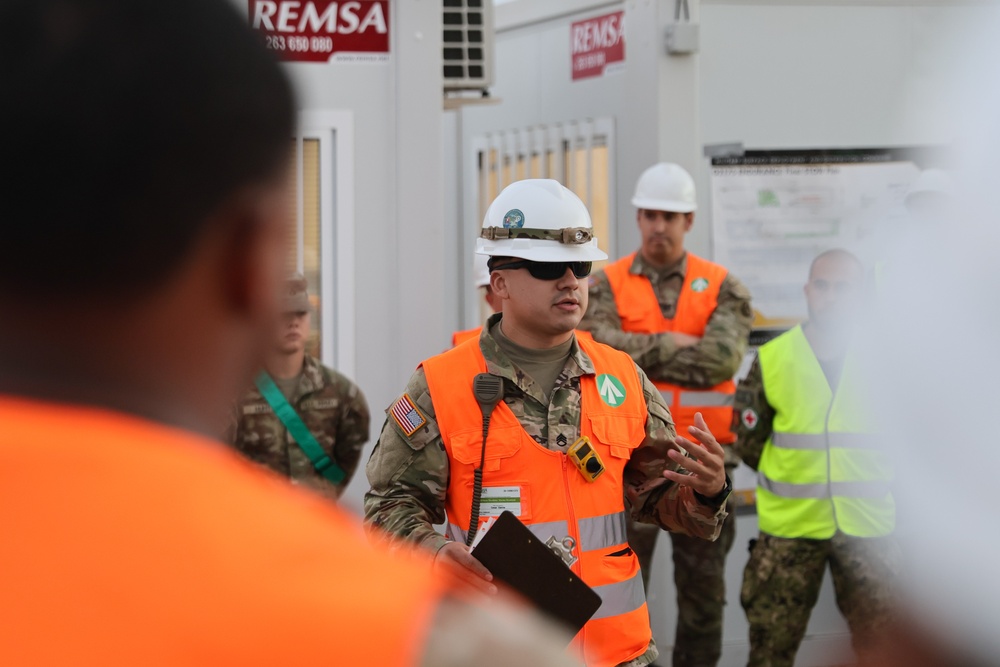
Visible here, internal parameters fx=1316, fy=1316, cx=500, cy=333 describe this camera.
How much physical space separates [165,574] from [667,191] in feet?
19.5

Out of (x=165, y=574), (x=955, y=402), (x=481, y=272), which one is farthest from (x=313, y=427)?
(x=165, y=574)

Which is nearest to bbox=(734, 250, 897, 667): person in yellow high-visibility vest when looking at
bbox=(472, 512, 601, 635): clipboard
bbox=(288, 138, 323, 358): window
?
bbox=(288, 138, 323, 358): window

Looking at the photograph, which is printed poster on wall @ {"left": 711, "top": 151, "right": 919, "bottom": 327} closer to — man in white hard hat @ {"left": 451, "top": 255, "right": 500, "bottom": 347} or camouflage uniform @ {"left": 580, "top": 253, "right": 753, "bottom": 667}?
camouflage uniform @ {"left": 580, "top": 253, "right": 753, "bottom": 667}

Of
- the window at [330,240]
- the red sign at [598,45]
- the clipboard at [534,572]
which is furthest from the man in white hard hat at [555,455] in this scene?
the red sign at [598,45]

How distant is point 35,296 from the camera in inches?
37.2

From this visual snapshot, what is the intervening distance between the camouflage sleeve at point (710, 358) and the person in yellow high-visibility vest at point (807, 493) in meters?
0.14

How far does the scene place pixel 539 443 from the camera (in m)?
3.61

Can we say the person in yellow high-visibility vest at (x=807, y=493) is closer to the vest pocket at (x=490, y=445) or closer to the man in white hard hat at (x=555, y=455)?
the man in white hard hat at (x=555, y=455)

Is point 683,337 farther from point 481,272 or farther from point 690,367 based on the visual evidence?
point 481,272

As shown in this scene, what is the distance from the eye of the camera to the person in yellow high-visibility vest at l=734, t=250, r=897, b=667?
585 cm

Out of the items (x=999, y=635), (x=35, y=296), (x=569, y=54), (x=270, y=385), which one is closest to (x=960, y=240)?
(x=999, y=635)

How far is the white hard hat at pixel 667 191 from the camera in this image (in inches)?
258

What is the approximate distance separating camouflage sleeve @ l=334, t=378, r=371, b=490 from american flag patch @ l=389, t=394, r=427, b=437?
1962 millimetres

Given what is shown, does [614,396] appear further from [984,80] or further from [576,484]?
[984,80]
